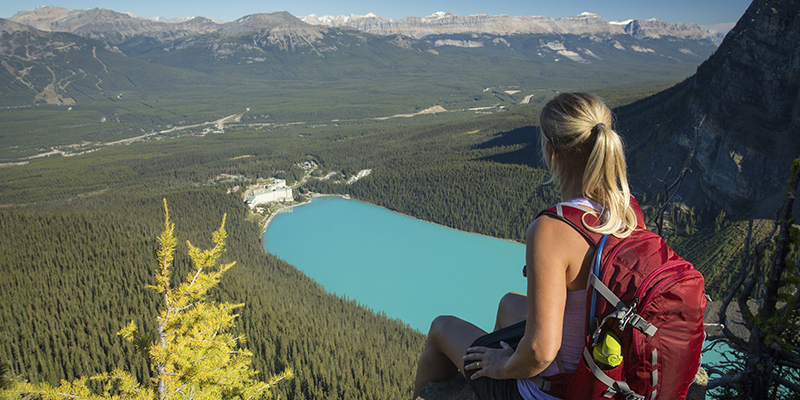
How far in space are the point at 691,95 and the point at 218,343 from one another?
5754 centimetres

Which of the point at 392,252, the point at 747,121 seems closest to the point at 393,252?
the point at 392,252

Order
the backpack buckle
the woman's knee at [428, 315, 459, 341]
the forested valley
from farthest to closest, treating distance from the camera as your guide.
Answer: the forested valley < the woman's knee at [428, 315, 459, 341] < the backpack buckle

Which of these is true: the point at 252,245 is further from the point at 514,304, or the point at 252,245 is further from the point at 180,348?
the point at 514,304

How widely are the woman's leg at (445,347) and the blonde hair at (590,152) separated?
1.81m

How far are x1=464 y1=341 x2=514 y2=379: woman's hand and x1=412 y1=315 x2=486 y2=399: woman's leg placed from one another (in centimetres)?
43

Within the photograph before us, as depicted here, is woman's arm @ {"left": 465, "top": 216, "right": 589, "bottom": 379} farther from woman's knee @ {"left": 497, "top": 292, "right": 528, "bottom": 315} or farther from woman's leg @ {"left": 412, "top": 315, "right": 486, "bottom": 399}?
woman's knee @ {"left": 497, "top": 292, "right": 528, "bottom": 315}

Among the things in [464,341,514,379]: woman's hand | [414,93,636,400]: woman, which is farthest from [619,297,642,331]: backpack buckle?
[464,341,514,379]: woman's hand

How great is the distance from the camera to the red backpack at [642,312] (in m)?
2.36

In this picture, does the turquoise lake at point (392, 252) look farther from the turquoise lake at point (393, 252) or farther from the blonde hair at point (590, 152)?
the blonde hair at point (590, 152)

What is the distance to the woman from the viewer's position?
2.53 metres

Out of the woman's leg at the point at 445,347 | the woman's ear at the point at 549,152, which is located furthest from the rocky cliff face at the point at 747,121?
the woman's ear at the point at 549,152

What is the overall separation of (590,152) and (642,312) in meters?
0.98

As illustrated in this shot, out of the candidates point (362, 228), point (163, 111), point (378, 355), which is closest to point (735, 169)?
point (378, 355)

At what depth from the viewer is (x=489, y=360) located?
3342 millimetres
